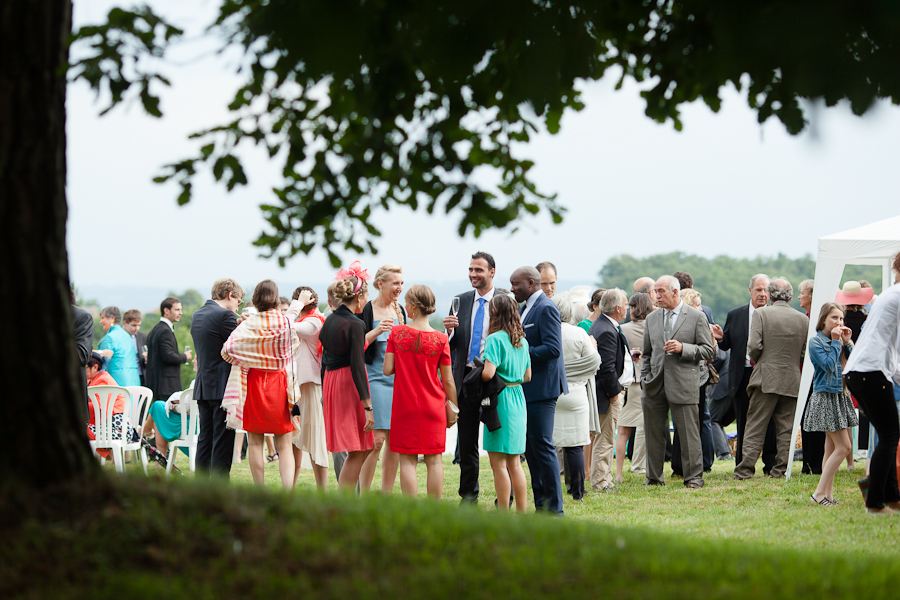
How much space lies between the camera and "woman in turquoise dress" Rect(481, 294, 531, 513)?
6395 mm

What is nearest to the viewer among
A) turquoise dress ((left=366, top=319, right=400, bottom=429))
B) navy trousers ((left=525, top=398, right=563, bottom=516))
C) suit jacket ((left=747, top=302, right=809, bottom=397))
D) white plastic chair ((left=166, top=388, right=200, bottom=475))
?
navy trousers ((left=525, top=398, right=563, bottom=516))

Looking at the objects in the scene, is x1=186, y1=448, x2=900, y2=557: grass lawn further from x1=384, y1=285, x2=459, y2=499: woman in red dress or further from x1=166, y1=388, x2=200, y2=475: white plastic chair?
x1=384, y1=285, x2=459, y2=499: woman in red dress

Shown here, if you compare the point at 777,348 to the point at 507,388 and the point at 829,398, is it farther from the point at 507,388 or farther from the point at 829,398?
the point at 507,388

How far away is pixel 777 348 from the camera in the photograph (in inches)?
360

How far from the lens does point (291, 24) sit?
8.66 ft

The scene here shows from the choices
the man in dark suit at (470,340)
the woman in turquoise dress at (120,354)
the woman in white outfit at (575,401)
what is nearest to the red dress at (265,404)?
the man in dark suit at (470,340)

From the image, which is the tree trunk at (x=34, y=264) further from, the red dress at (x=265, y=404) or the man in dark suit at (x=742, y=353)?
the man in dark suit at (x=742, y=353)

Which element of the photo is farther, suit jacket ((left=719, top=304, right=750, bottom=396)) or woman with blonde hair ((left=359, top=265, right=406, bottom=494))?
suit jacket ((left=719, top=304, right=750, bottom=396))

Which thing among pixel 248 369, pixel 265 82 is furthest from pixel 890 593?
pixel 248 369

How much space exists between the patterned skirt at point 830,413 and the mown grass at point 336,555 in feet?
13.2

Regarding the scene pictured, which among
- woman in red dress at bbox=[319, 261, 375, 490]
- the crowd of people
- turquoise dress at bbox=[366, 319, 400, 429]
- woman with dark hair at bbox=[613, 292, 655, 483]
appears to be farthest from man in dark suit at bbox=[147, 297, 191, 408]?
woman with dark hair at bbox=[613, 292, 655, 483]

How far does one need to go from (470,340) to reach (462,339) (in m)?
0.08

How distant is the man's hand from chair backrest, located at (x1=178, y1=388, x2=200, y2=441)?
17.7 feet

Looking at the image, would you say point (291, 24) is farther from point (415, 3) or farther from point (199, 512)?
point (199, 512)
